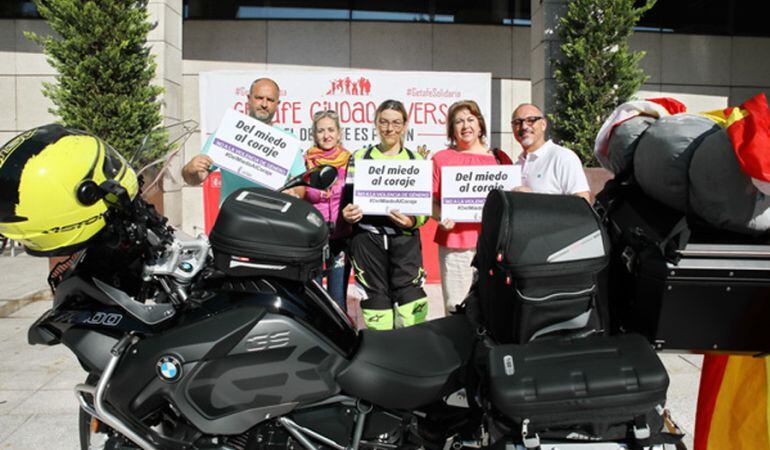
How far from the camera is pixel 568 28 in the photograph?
8070 millimetres

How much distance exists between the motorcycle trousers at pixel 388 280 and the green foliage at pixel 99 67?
16.1ft

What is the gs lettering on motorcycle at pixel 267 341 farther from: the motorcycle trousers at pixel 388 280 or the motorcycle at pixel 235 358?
the motorcycle trousers at pixel 388 280

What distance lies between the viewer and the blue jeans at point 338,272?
381 cm

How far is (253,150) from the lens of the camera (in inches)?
134

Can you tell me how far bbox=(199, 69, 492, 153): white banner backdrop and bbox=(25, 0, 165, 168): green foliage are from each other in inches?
39.3

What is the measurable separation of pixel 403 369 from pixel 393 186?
1980 millimetres

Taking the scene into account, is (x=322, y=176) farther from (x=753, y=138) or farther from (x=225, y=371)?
(x=753, y=138)

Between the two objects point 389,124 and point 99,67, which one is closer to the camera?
point 389,124

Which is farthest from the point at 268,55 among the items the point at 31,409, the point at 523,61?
the point at 31,409

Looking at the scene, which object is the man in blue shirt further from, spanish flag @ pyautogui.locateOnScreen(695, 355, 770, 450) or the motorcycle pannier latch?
spanish flag @ pyautogui.locateOnScreen(695, 355, 770, 450)

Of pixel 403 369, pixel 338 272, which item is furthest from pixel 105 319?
pixel 338 272

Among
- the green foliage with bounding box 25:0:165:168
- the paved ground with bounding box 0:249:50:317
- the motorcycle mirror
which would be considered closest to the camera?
the motorcycle mirror

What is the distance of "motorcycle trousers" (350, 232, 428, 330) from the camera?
3615 mm

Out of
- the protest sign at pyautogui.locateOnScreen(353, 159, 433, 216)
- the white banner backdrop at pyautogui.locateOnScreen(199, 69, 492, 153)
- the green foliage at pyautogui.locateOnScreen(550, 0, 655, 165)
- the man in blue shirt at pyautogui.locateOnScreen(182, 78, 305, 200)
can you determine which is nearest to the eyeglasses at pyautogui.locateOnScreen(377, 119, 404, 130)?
the protest sign at pyautogui.locateOnScreen(353, 159, 433, 216)
